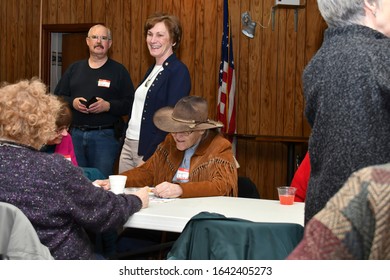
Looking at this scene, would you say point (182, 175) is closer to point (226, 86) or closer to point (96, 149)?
point (96, 149)

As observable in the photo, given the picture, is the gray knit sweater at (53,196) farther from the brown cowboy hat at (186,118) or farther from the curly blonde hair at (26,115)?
the brown cowboy hat at (186,118)

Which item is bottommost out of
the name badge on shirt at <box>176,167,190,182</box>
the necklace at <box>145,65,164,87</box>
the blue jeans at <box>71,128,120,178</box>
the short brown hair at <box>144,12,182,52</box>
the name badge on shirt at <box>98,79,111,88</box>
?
the blue jeans at <box>71,128,120,178</box>

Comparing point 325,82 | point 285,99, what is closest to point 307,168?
point 325,82

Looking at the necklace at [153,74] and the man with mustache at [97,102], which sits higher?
the necklace at [153,74]

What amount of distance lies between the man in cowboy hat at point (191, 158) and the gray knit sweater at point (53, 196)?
78cm

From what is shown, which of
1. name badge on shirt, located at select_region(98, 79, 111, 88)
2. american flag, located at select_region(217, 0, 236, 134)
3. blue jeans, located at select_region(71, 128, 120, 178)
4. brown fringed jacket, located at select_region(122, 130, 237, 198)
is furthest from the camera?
american flag, located at select_region(217, 0, 236, 134)

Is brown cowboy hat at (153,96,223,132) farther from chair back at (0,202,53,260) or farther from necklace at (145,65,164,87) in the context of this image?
chair back at (0,202,53,260)

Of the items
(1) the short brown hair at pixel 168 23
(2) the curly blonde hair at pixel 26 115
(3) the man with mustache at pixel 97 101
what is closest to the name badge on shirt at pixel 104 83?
(3) the man with mustache at pixel 97 101

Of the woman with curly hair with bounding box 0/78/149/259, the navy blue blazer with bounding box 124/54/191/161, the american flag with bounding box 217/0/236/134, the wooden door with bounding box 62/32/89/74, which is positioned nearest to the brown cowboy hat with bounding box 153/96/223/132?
the navy blue blazer with bounding box 124/54/191/161

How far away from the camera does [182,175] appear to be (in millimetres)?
3281

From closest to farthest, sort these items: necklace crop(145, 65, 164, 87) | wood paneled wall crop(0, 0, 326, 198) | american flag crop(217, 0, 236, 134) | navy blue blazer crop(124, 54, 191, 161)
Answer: navy blue blazer crop(124, 54, 191, 161) → necklace crop(145, 65, 164, 87) → american flag crop(217, 0, 236, 134) → wood paneled wall crop(0, 0, 326, 198)

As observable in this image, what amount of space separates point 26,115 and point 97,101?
99.7 inches

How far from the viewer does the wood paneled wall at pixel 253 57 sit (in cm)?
642

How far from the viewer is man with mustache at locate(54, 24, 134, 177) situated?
15.4 ft
